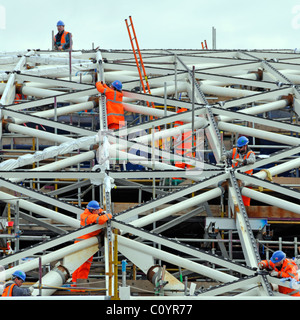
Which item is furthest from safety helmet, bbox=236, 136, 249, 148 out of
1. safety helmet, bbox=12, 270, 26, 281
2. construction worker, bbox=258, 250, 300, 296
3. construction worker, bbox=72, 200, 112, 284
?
safety helmet, bbox=12, 270, 26, 281

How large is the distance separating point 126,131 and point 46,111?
547cm

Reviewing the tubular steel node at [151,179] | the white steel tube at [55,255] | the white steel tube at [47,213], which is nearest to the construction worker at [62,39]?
the tubular steel node at [151,179]

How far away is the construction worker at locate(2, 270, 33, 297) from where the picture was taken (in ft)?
74.2

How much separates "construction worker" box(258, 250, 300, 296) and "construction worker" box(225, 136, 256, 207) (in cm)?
605

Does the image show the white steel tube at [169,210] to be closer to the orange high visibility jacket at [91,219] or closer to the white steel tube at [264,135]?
the orange high visibility jacket at [91,219]

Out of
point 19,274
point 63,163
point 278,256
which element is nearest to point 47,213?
point 63,163

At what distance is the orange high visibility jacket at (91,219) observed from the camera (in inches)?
1041

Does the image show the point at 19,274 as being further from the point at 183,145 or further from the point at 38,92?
the point at 38,92

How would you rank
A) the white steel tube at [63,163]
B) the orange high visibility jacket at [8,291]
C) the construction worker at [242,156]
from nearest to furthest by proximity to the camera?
the orange high visibility jacket at [8,291] < the construction worker at [242,156] < the white steel tube at [63,163]

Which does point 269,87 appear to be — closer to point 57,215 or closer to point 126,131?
point 126,131

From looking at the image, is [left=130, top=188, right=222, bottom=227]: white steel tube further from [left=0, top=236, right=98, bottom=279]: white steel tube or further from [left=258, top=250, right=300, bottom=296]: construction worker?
[left=258, top=250, right=300, bottom=296]: construction worker

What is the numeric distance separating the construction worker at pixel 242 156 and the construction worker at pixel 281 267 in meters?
6.05

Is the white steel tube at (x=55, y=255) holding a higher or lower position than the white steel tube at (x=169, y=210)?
lower
